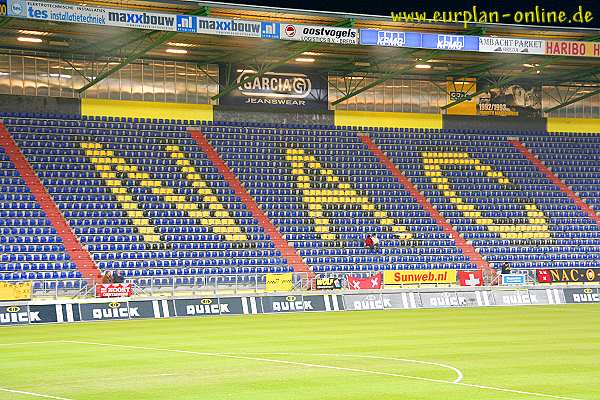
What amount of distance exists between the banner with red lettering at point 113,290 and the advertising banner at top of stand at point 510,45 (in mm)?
19165

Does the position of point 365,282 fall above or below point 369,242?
below

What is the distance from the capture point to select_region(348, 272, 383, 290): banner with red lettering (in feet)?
137

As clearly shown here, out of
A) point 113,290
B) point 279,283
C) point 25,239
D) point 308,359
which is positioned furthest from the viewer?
point 25,239

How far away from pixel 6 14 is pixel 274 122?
1862cm

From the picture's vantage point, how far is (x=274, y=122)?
53.5 m

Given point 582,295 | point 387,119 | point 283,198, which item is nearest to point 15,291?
point 283,198

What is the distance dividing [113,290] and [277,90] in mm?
19584

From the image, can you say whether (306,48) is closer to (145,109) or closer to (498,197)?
(145,109)

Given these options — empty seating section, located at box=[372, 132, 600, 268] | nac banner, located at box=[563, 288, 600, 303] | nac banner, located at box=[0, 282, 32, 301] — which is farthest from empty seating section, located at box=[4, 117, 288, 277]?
nac banner, located at box=[563, 288, 600, 303]

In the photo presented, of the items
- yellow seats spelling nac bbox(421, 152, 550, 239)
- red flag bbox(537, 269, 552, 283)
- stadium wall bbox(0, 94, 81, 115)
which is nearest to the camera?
red flag bbox(537, 269, 552, 283)

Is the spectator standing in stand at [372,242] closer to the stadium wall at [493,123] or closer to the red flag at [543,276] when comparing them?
the red flag at [543,276]

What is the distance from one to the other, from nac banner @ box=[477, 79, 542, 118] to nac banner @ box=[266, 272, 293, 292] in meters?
21.7

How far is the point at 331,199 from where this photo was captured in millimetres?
49906

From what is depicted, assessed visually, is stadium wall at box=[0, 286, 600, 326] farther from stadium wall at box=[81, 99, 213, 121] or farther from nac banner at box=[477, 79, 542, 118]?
nac banner at box=[477, 79, 542, 118]
